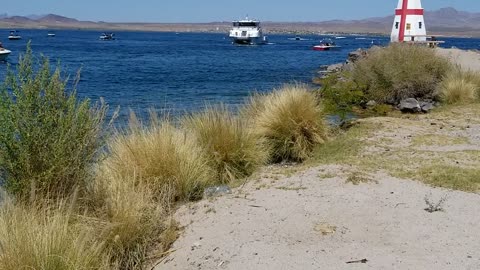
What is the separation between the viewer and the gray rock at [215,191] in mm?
7746

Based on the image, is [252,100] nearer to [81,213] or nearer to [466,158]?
[466,158]

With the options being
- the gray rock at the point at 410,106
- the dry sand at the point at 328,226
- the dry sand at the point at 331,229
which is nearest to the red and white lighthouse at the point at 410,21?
the gray rock at the point at 410,106

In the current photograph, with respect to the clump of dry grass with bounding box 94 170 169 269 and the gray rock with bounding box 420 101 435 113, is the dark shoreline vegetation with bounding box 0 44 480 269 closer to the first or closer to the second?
the clump of dry grass with bounding box 94 170 169 269

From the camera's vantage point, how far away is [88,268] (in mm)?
4867

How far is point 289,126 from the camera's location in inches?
425

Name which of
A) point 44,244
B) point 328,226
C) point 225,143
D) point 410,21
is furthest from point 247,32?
point 44,244

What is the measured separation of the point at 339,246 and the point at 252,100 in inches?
258

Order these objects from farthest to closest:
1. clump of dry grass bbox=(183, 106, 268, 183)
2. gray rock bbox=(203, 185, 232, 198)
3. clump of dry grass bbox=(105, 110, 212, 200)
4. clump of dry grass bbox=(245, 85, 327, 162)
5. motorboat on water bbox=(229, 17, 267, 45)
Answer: motorboat on water bbox=(229, 17, 267, 45) < clump of dry grass bbox=(245, 85, 327, 162) < clump of dry grass bbox=(183, 106, 268, 183) < gray rock bbox=(203, 185, 232, 198) < clump of dry grass bbox=(105, 110, 212, 200)

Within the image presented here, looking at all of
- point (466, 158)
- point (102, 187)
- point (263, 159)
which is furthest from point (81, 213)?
point (466, 158)

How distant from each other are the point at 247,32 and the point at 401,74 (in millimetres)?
73900

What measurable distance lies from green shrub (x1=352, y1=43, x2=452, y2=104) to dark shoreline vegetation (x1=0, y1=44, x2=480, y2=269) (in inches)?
412

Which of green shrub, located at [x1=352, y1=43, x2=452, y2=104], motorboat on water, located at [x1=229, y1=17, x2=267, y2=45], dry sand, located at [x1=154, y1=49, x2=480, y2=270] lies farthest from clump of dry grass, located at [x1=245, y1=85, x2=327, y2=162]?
motorboat on water, located at [x1=229, y1=17, x2=267, y2=45]

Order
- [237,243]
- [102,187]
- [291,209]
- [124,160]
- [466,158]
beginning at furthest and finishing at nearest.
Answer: [466,158]
[124,160]
[291,209]
[102,187]
[237,243]

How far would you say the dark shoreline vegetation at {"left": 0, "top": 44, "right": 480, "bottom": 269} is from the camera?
5.00m
